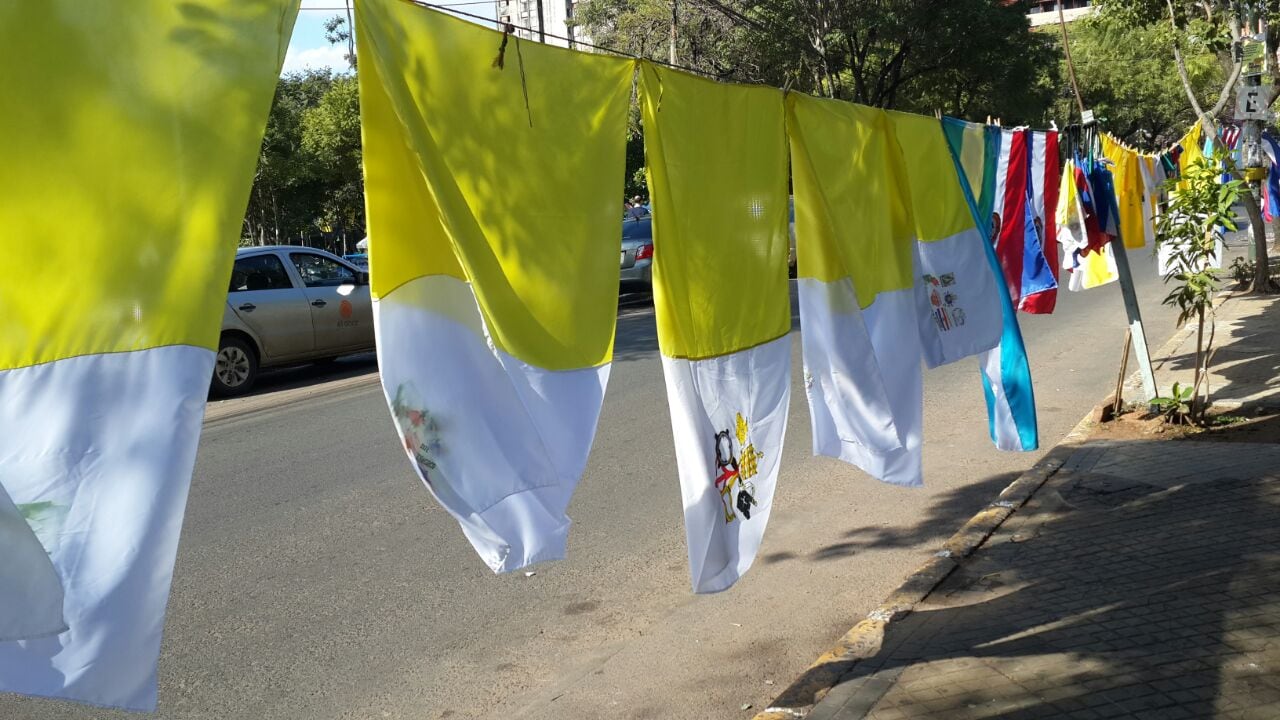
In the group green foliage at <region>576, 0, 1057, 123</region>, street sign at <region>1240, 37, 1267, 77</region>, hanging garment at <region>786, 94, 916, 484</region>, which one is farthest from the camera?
green foliage at <region>576, 0, 1057, 123</region>

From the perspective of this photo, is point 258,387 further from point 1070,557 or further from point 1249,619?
point 1249,619

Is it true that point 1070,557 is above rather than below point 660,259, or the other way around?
below

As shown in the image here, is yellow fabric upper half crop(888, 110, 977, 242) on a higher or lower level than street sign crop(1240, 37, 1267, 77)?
lower

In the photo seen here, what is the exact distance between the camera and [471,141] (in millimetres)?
2691

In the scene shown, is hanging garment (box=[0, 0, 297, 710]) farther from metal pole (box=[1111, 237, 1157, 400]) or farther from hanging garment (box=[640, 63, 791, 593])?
metal pole (box=[1111, 237, 1157, 400])

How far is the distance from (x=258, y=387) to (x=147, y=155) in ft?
35.4

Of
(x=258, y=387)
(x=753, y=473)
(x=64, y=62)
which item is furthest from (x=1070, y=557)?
(x=258, y=387)

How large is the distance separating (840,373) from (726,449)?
0.87m

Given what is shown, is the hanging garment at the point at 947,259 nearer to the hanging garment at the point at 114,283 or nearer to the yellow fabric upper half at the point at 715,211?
the yellow fabric upper half at the point at 715,211

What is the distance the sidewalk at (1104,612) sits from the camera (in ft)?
12.1

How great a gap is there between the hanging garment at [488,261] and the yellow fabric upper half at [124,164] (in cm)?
43

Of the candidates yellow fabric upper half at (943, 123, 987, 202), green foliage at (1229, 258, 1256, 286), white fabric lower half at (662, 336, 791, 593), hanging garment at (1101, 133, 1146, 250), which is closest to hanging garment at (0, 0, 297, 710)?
white fabric lower half at (662, 336, 791, 593)

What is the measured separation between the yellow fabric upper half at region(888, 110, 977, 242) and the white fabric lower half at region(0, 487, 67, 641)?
3639 mm

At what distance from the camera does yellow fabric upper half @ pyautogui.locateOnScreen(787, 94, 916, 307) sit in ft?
13.2
